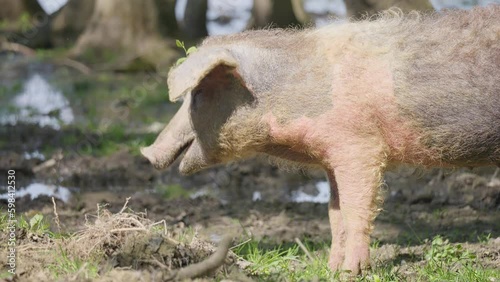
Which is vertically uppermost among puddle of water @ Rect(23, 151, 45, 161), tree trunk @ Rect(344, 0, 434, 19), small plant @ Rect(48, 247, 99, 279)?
tree trunk @ Rect(344, 0, 434, 19)

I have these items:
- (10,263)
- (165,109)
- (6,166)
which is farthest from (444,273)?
(165,109)

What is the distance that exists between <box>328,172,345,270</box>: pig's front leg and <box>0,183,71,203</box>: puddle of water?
3179 millimetres

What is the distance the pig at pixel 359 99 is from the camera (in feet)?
20.1

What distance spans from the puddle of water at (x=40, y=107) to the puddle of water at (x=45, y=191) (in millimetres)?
3162

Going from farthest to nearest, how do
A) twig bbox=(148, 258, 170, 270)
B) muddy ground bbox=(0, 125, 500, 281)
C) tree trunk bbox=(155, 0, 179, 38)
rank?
tree trunk bbox=(155, 0, 179, 38) < muddy ground bbox=(0, 125, 500, 281) < twig bbox=(148, 258, 170, 270)

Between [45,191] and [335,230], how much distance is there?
12.9 ft

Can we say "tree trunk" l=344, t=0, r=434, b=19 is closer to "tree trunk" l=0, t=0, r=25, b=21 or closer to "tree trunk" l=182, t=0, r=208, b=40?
"tree trunk" l=182, t=0, r=208, b=40

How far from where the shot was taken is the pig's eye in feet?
21.6

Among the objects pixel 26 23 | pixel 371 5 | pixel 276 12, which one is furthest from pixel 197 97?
pixel 26 23

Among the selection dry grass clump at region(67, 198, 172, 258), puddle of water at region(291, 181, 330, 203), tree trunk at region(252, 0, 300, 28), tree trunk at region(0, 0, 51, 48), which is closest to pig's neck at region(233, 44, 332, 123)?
dry grass clump at region(67, 198, 172, 258)

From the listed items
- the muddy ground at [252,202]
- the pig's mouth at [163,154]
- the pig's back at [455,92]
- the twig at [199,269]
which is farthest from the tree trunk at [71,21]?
the twig at [199,269]

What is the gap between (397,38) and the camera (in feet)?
21.1

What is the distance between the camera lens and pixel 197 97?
6.61 m

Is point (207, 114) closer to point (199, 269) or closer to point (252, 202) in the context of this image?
point (199, 269)
